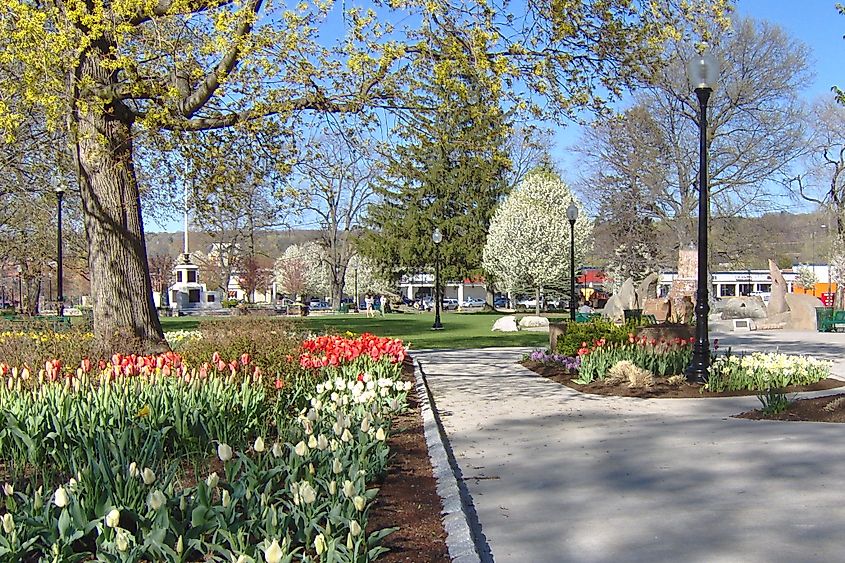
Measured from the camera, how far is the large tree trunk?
11.4 m

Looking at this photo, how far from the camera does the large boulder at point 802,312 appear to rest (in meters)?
27.7

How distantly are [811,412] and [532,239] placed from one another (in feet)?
138

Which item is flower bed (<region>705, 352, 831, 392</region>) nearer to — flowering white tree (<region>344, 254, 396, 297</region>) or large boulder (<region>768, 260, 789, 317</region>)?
large boulder (<region>768, 260, 789, 317</region>)

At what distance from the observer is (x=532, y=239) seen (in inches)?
1969

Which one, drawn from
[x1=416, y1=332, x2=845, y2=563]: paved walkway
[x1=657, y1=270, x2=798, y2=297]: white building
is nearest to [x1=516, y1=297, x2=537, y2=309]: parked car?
[x1=657, y1=270, x2=798, y2=297]: white building

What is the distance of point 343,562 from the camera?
334 cm

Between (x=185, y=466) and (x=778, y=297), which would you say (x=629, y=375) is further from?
(x=778, y=297)

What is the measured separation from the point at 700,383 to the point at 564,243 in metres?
39.9

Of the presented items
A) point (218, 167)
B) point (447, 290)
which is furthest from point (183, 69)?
point (447, 290)

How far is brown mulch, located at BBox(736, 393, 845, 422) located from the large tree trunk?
27.3 ft

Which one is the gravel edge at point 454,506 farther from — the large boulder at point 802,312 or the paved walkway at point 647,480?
the large boulder at point 802,312

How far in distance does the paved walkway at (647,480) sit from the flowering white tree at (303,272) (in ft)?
256

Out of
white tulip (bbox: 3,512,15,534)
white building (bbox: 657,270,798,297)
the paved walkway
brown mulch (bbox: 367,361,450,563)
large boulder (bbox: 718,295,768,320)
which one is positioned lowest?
the paved walkway

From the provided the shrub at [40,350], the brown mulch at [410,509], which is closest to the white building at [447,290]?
the shrub at [40,350]
